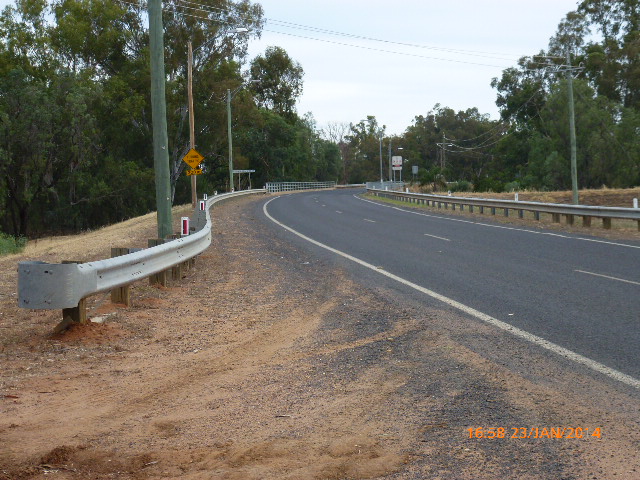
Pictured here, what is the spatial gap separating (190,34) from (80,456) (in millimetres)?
56877

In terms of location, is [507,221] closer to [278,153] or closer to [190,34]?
[190,34]

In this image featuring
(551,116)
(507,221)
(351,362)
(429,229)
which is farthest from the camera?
(551,116)

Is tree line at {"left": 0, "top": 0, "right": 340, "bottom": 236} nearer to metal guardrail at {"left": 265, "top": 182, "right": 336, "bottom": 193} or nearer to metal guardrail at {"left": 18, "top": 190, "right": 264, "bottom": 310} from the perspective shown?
metal guardrail at {"left": 265, "top": 182, "right": 336, "bottom": 193}

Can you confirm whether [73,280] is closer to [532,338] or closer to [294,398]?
[294,398]

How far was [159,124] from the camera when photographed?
45.3ft

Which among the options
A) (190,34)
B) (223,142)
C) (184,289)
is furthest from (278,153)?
(184,289)

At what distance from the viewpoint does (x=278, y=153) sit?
8838 centimetres

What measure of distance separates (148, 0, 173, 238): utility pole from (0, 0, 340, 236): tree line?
36070 millimetres
